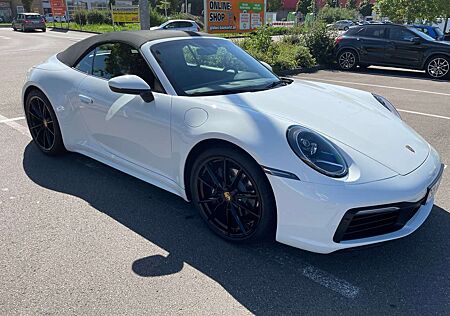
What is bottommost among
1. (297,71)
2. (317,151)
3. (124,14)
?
(297,71)

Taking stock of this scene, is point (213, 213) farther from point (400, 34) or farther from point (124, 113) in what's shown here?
point (400, 34)

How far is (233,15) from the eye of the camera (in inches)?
623

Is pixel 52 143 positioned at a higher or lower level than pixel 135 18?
lower

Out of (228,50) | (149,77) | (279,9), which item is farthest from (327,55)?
(279,9)

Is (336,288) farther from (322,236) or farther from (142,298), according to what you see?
(142,298)

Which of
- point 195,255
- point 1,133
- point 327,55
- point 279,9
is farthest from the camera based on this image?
point 279,9

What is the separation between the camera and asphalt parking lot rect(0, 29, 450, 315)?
2.18 metres

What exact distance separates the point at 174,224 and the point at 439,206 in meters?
2.29

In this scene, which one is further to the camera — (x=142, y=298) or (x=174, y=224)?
(x=174, y=224)

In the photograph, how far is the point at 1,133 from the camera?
5.04m

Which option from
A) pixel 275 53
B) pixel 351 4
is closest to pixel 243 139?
pixel 275 53

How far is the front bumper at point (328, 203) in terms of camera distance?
2.17 m

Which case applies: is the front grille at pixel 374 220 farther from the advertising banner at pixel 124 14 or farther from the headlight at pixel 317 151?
the advertising banner at pixel 124 14

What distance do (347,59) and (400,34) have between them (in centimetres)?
167
